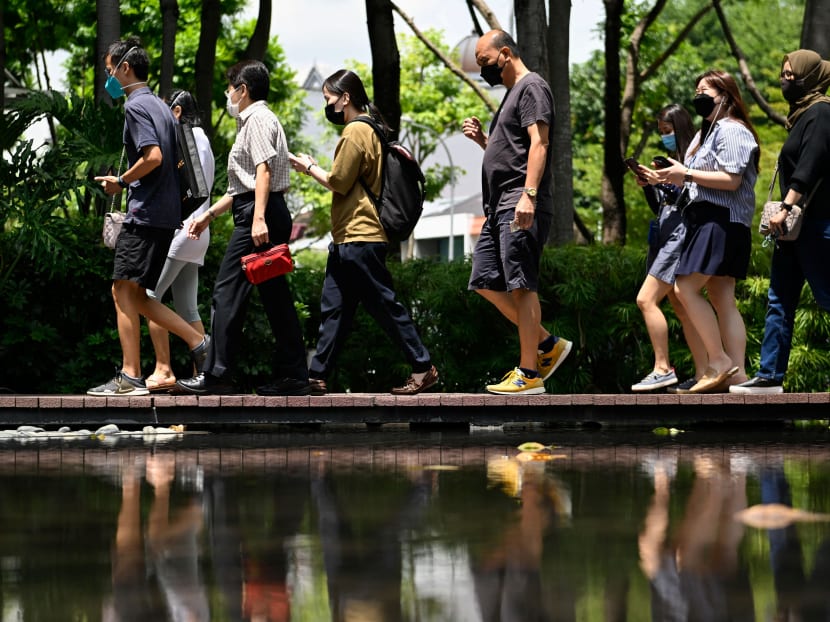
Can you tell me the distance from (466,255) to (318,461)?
453 centimetres

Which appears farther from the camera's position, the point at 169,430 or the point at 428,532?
the point at 169,430

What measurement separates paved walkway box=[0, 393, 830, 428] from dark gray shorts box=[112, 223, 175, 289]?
77cm

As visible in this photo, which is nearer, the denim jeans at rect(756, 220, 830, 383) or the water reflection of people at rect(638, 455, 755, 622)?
the water reflection of people at rect(638, 455, 755, 622)

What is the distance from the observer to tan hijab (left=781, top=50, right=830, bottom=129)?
9.31 m

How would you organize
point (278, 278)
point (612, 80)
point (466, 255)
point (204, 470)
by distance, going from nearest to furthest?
point (204, 470) → point (278, 278) → point (466, 255) → point (612, 80)

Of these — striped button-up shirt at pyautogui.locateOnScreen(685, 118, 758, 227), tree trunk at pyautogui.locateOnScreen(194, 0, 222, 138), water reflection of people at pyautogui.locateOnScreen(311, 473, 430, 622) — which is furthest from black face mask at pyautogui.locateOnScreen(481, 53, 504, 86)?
tree trunk at pyautogui.locateOnScreen(194, 0, 222, 138)

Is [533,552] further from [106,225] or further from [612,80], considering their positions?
[612,80]

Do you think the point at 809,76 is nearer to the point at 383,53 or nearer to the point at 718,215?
the point at 718,215

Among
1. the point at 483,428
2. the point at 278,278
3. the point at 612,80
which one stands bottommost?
the point at 483,428

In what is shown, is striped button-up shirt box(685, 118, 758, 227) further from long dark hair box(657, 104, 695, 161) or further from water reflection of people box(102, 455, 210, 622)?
water reflection of people box(102, 455, 210, 622)

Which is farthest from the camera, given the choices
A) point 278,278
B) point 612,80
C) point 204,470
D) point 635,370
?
point 612,80

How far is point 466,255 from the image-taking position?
11984 millimetres

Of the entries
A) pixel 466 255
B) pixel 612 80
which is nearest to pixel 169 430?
pixel 466 255

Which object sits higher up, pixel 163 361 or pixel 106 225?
pixel 106 225
